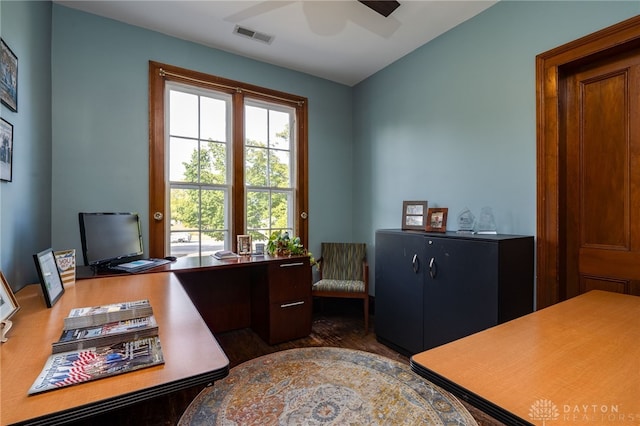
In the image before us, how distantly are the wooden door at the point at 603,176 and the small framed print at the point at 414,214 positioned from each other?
108 centimetres

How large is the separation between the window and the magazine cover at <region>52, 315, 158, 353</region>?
188 cm

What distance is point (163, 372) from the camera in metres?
0.87

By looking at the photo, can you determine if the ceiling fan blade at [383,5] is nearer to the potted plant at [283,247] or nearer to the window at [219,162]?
the window at [219,162]

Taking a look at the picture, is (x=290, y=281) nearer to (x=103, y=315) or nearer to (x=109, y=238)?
(x=109, y=238)

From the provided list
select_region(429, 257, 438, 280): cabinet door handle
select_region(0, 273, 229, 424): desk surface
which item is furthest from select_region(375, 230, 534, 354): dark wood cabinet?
select_region(0, 273, 229, 424): desk surface

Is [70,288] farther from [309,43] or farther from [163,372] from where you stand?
[309,43]

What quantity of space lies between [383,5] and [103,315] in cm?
271

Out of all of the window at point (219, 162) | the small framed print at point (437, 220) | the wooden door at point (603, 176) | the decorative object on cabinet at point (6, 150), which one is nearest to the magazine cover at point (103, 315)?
the decorative object on cabinet at point (6, 150)

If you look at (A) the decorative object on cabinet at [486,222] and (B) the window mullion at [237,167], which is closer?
(A) the decorative object on cabinet at [486,222]

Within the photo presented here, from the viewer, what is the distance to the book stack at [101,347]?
85 cm

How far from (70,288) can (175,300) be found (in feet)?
2.60

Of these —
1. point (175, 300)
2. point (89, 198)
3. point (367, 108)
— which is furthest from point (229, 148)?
point (175, 300)

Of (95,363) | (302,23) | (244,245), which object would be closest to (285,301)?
(244,245)

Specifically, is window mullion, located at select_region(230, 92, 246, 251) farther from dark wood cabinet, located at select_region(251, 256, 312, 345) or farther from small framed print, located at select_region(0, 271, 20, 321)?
small framed print, located at select_region(0, 271, 20, 321)
